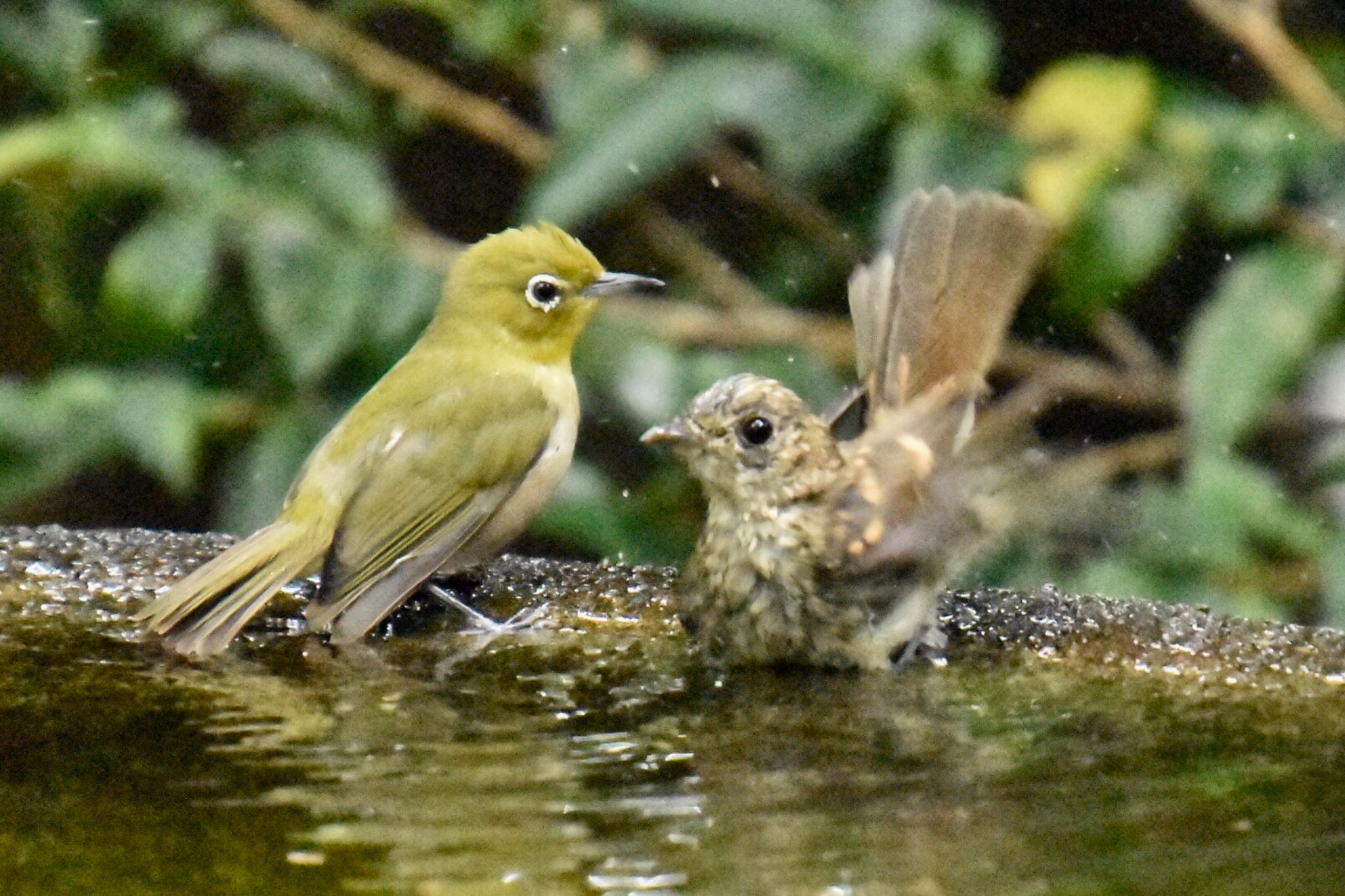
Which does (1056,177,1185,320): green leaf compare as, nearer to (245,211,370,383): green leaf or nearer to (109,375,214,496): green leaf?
(245,211,370,383): green leaf

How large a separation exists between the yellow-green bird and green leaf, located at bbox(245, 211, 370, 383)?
0.72ft

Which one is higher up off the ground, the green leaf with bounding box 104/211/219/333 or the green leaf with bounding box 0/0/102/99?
the green leaf with bounding box 0/0/102/99

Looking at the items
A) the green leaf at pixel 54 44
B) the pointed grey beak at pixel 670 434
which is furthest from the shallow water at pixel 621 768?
the green leaf at pixel 54 44

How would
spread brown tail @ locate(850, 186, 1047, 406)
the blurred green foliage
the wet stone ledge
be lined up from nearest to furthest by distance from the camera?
the wet stone ledge
spread brown tail @ locate(850, 186, 1047, 406)
the blurred green foliage

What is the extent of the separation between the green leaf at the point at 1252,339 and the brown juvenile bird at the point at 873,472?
0.80 metres

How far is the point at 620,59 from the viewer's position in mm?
5133

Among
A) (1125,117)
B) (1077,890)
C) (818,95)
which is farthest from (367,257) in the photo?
(1077,890)

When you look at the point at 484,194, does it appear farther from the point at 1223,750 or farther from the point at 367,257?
the point at 1223,750

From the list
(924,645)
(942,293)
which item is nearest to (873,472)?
(924,645)

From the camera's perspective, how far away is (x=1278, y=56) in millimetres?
5004

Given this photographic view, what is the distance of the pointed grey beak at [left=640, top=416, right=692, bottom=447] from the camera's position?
3.67m

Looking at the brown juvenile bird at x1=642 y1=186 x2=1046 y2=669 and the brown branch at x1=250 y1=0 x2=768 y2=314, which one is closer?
the brown juvenile bird at x1=642 y1=186 x2=1046 y2=669

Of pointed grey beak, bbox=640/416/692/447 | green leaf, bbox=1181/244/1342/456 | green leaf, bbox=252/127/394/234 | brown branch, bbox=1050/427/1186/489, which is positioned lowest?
brown branch, bbox=1050/427/1186/489

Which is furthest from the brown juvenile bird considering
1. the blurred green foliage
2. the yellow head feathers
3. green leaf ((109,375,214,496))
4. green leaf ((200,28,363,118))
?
green leaf ((200,28,363,118))
